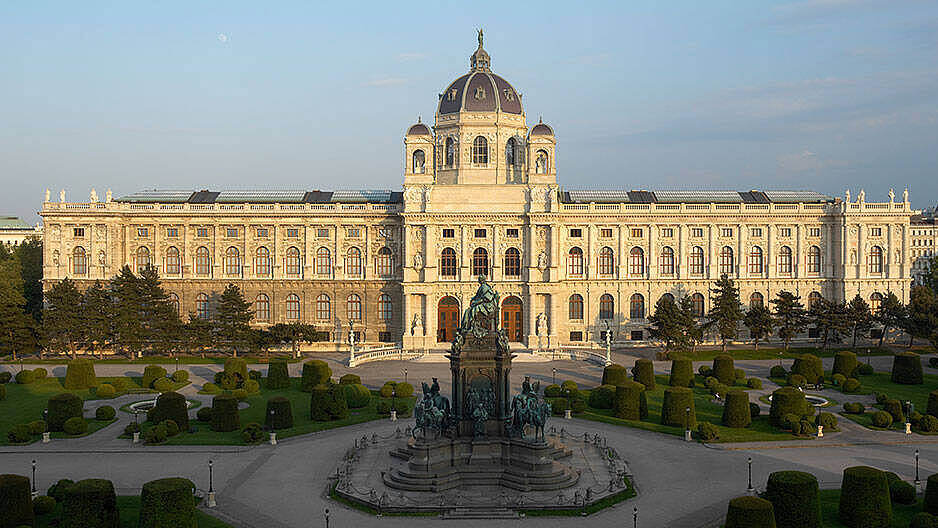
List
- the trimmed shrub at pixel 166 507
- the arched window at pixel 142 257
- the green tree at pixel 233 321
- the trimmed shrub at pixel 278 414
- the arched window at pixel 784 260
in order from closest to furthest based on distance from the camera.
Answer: the trimmed shrub at pixel 166 507 < the trimmed shrub at pixel 278 414 < the green tree at pixel 233 321 < the arched window at pixel 142 257 < the arched window at pixel 784 260

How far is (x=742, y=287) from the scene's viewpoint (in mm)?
82000

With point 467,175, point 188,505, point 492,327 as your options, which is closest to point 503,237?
point 467,175

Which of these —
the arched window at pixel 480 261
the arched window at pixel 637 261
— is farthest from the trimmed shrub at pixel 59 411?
the arched window at pixel 637 261

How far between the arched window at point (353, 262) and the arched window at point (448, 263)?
8808mm

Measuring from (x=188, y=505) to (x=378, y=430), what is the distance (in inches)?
700

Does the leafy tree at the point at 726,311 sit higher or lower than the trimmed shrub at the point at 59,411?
higher

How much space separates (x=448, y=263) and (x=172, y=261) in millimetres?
28396

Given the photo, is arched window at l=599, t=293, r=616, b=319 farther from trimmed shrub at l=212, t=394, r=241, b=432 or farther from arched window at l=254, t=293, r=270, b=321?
trimmed shrub at l=212, t=394, r=241, b=432

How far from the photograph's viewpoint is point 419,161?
80.7 m

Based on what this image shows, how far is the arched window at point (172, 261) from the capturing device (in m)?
82.0

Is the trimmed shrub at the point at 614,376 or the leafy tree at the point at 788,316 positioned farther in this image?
the leafy tree at the point at 788,316

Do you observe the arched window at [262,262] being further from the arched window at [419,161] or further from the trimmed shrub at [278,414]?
the trimmed shrub at [278,414]

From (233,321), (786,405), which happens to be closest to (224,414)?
(233,321)

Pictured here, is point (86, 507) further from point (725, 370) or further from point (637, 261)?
point (637, 261)
